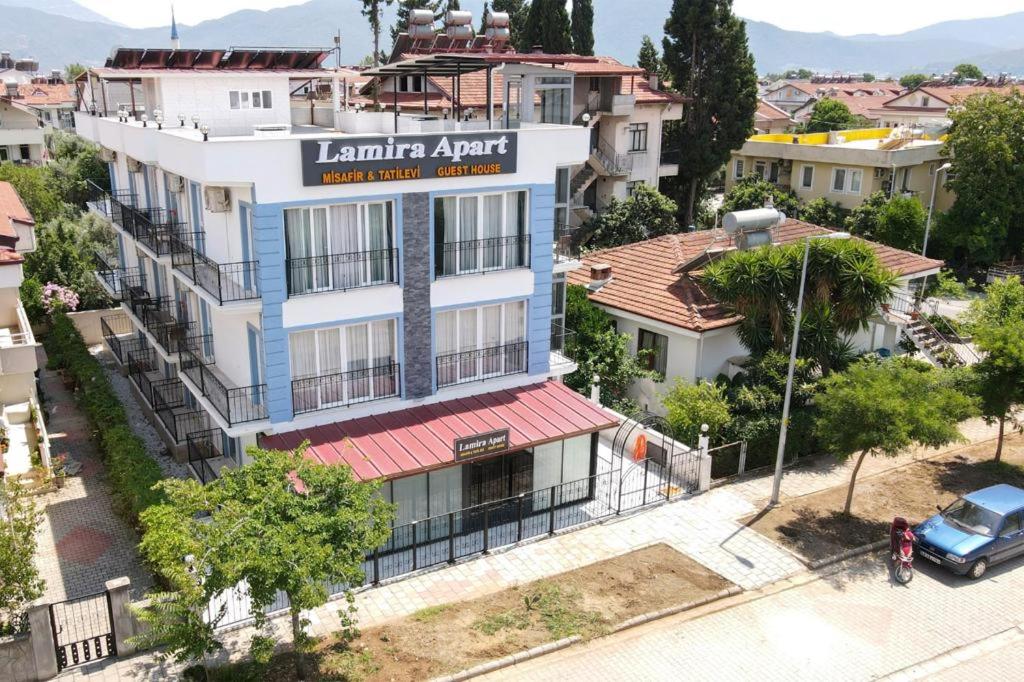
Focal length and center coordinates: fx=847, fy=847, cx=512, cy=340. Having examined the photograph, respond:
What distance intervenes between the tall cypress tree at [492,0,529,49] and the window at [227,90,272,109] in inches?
1529

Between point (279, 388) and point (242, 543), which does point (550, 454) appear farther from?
point (242, 543)

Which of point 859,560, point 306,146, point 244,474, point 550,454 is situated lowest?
point 859,560

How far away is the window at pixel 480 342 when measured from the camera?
2253 cm

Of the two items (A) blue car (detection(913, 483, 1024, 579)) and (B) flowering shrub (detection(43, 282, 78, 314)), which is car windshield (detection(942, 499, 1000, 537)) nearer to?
(A) blue car (detection(913, 483, 1024, 579))

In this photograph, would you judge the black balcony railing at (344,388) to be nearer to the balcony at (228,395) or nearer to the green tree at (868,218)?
the balcony at (228,395)

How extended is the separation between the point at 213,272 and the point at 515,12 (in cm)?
5168

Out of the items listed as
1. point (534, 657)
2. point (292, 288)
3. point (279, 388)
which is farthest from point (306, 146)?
point (534, 657)

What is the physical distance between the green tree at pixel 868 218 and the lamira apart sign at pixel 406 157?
33.7m

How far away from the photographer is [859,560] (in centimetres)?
2125

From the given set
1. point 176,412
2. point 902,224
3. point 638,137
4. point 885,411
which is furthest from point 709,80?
point 176,412

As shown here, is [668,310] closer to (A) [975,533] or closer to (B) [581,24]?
(A) [975,533]

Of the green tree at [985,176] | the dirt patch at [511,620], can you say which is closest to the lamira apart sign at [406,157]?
the dirt patch at [511,620]

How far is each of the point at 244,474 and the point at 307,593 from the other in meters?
2.75

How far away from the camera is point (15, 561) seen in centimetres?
1525
